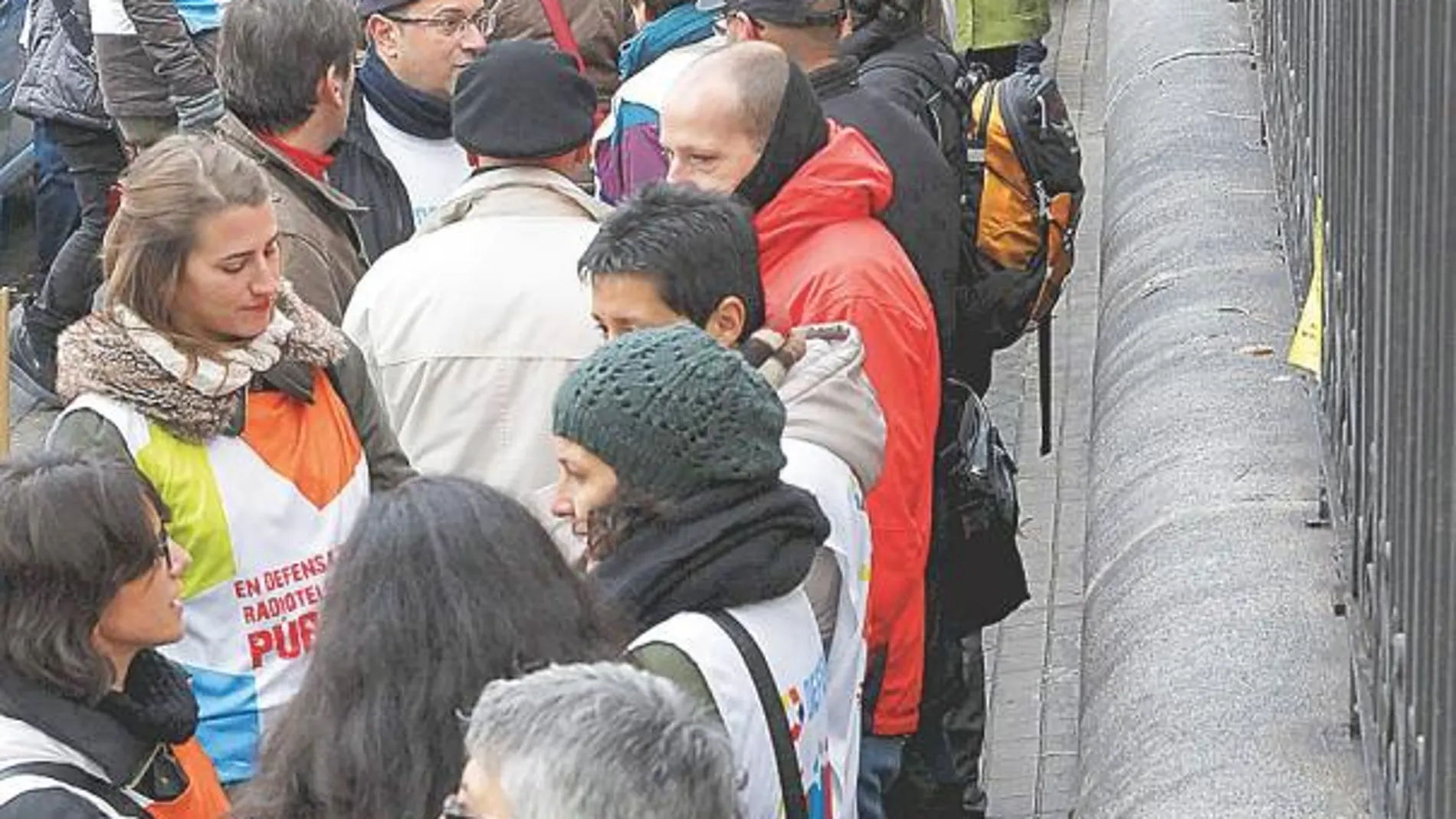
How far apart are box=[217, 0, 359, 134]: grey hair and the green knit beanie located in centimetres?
189

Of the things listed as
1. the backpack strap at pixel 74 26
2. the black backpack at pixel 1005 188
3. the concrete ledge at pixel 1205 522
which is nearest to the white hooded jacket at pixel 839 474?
the concrete ledge at pixel 1205 522

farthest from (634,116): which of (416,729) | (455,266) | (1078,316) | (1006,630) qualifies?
(1078,316)

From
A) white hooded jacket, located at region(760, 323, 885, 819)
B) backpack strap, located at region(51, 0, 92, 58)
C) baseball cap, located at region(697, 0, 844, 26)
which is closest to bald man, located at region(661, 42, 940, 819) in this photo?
white hooded jacket, located at region(760, 323, 885, 819)

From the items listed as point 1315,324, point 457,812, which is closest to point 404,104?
point 1315,324

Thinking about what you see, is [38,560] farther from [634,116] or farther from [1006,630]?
[1006,630]

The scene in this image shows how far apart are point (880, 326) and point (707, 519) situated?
1465 millimetres

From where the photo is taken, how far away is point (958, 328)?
6.14 meters

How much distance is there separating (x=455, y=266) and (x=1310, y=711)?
1.53 meters

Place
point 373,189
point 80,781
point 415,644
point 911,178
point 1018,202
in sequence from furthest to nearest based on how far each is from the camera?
point 1018,202
point 373,189
point 911,178
point 80,781
point 415,644

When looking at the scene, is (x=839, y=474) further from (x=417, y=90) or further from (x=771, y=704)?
(x=417, y=90)

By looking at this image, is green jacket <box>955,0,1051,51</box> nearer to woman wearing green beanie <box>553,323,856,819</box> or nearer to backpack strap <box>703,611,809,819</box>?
woman wearing green beanie <box>553,323,856,819</box>

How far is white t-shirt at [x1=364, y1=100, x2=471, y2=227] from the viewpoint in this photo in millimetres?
5895

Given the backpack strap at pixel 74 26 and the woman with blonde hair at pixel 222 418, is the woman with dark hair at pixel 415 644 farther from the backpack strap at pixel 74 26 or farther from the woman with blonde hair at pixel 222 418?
the backpack strap at pixel 74 26

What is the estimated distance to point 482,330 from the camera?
464cm
